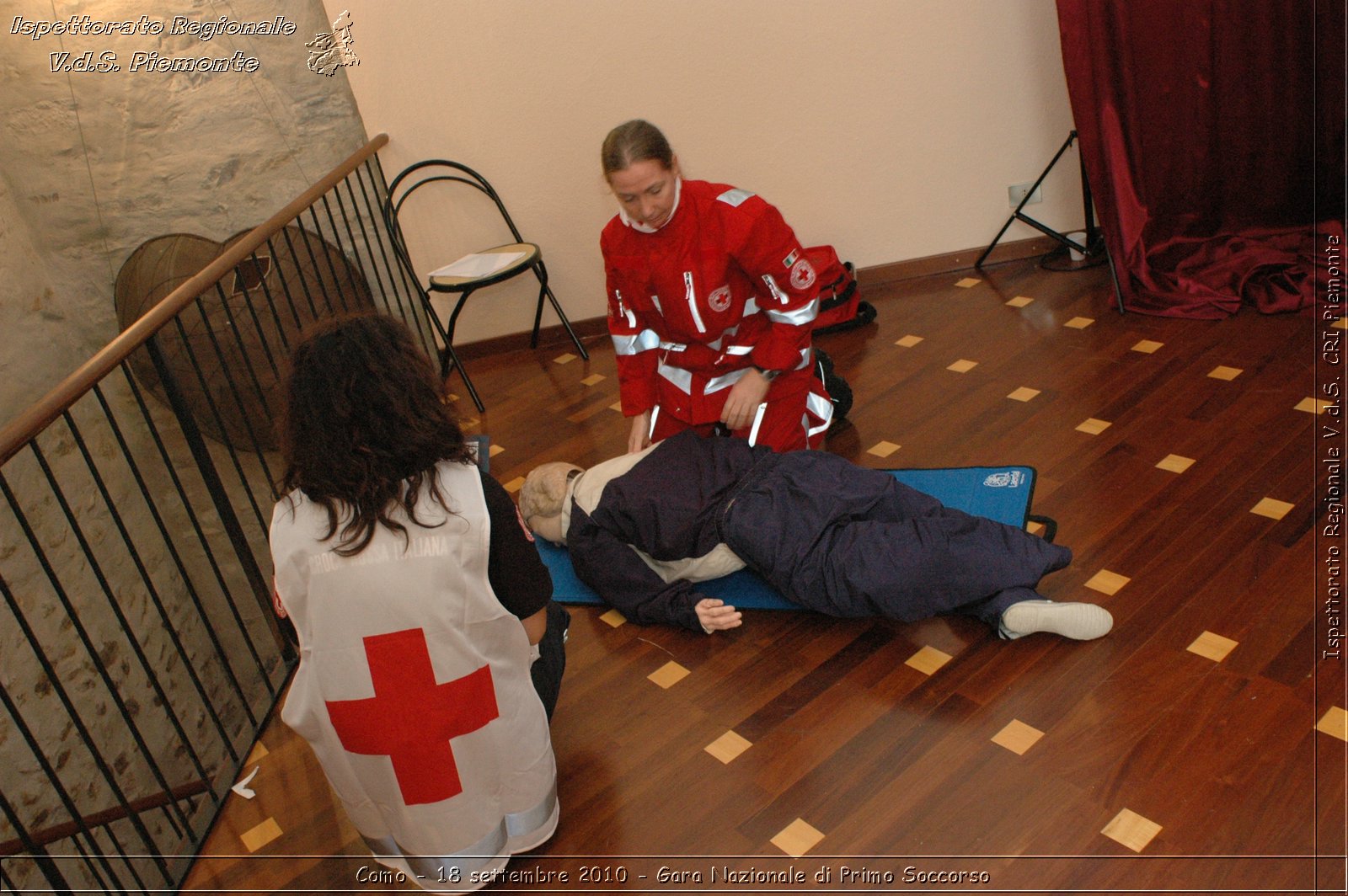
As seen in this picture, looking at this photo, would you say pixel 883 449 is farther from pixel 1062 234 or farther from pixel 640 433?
pixel 1062 234

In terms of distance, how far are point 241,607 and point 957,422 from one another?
3.18m

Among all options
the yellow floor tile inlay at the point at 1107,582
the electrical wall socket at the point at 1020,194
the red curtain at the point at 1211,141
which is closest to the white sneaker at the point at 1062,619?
the yellow floor tile inlay at the point at 1107,582

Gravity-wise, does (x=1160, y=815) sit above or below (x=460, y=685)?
below

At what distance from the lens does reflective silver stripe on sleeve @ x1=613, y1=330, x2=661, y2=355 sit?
2.85m

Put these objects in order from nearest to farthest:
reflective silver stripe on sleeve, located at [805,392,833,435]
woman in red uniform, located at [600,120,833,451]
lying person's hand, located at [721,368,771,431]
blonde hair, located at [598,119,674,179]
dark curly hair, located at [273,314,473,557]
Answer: dark curly hair, located at [273,314,473,557], blonde hair, located at [598,119,674,179], woman in red uniform, located at [600,120,833,451], lying person's hand, located at [721,368,771,431], reflective silver stripe on sleeve, located at [805,392,833,435]

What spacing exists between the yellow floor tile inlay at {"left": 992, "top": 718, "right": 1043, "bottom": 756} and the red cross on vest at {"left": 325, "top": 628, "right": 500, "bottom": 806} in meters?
0.90

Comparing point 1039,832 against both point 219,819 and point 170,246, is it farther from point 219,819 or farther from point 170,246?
point 170,246

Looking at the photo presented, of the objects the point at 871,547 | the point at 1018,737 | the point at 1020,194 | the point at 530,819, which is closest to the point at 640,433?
the point at 871,547

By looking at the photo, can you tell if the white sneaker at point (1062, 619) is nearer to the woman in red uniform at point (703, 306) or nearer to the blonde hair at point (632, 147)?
the woman in red uniform at point (703, 306)

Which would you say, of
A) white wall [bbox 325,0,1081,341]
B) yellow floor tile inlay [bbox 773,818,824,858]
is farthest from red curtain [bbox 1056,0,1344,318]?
yellow floor tile inlay [bbox 773,818,824,858]

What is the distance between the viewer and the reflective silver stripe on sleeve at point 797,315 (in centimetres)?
272

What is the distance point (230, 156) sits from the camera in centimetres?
391

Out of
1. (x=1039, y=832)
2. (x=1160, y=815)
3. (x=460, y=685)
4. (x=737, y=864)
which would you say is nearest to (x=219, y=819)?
(x=460, y=685)

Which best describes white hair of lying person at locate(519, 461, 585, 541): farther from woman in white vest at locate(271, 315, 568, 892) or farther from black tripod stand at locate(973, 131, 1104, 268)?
black tripod stand at locate(973, 131, 1104, 268)
